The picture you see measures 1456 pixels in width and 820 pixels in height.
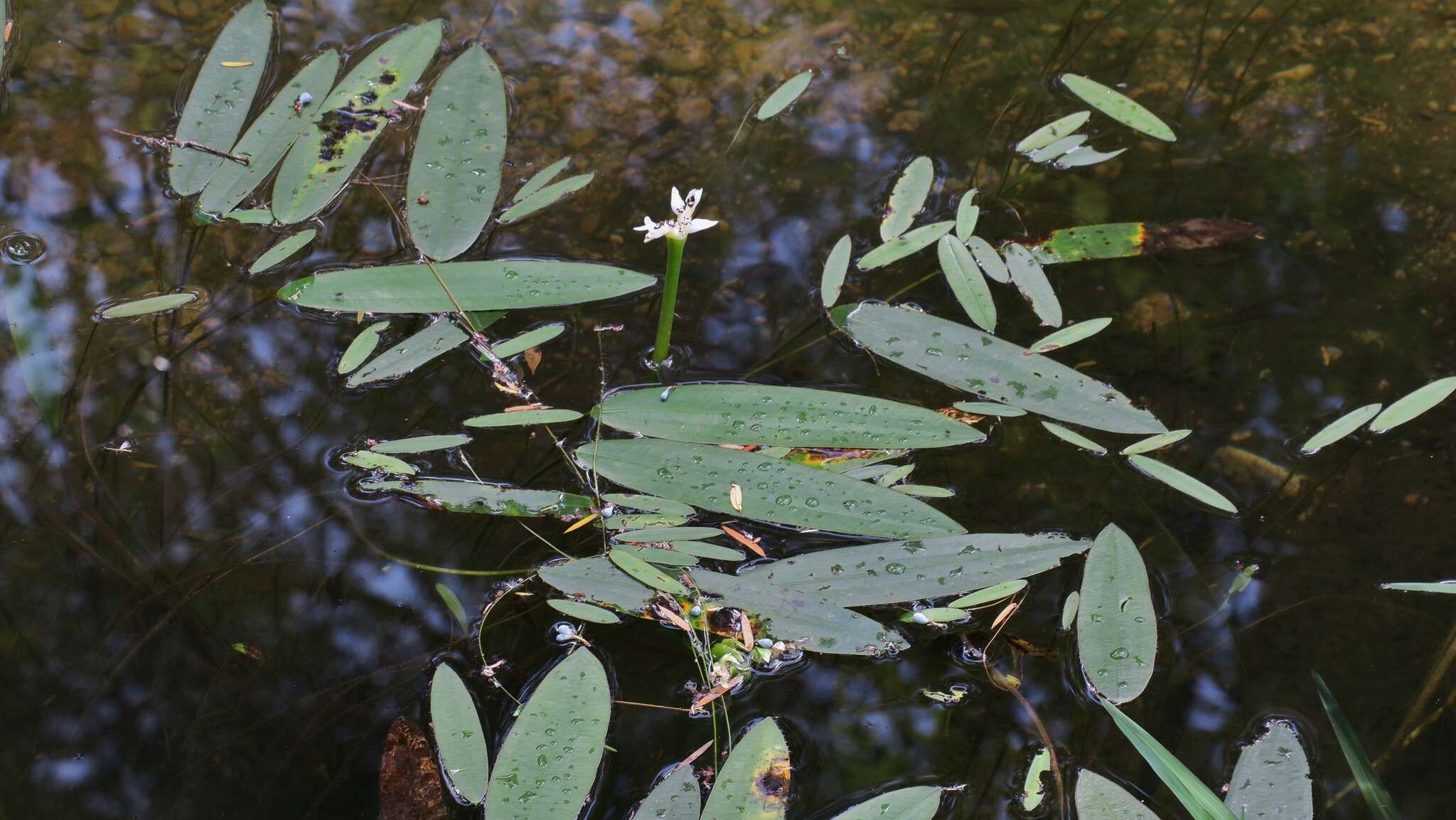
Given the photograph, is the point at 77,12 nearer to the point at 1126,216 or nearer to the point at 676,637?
the point at 676,637

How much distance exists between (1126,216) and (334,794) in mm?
1615

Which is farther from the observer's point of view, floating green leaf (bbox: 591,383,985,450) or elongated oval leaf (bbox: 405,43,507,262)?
elongated oval leaf (bbox: 405,43,507,262)

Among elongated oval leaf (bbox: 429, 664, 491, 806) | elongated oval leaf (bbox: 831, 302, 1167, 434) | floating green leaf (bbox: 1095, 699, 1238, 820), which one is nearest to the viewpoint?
floating green leaf (bbox: 1095, 699, 1238, 820)

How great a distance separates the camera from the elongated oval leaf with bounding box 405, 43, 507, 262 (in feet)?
5.22

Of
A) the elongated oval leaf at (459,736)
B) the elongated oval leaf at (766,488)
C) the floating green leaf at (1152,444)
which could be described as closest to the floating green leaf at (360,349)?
the elongated oval leaf at (766,488)

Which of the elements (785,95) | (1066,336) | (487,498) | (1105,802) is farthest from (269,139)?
(1105,802)

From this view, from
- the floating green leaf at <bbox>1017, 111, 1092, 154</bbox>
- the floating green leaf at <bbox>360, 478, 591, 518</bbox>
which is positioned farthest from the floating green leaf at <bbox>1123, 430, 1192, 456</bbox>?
the floating green leaf at <bbox>360, 478, 591, 518</bbox>

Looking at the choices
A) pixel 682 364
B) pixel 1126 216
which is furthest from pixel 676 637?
pixel 1126 216

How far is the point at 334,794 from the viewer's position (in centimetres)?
121

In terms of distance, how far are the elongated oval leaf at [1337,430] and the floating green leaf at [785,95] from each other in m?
1.12

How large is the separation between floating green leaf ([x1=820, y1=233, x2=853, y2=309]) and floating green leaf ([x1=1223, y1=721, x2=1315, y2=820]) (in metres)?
0.91

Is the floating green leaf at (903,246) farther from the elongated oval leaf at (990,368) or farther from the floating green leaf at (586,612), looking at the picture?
the floating green leaf at (586,612)

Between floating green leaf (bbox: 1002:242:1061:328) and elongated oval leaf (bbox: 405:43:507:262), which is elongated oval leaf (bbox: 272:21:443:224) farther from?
floating green leaf (bbox: 1002:242:1061:328)

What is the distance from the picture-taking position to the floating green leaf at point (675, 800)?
3.81 feet
